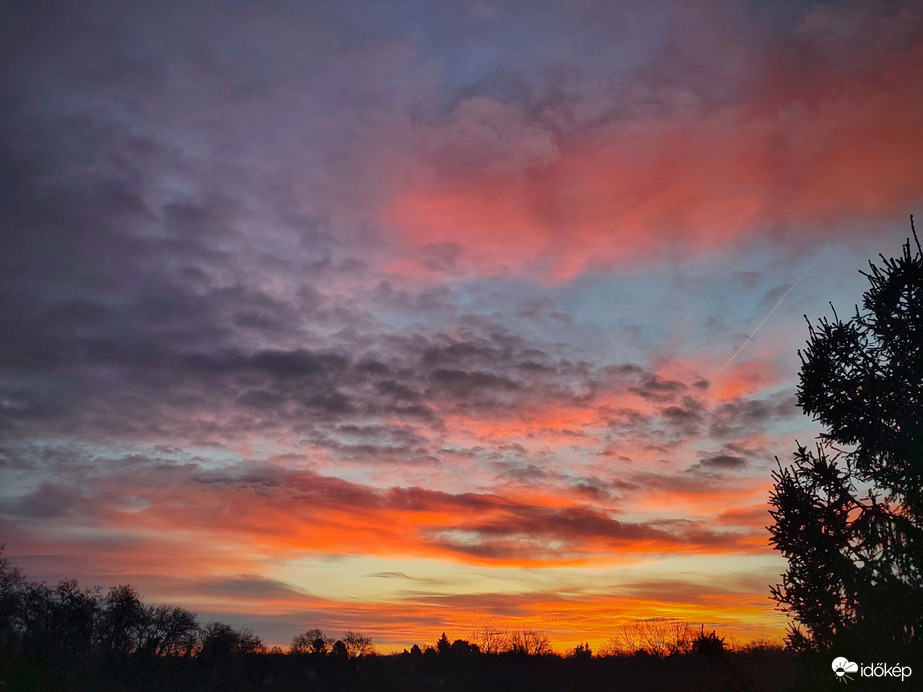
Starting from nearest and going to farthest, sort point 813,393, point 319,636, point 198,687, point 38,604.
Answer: point 813,393 < point 38,604 < point 198,687 < point 319,636

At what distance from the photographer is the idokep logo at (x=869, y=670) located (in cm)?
1393

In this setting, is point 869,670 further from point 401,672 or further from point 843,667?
point 401,672

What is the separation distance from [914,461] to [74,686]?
64616 mm

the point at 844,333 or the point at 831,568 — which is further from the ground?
the point at 844,333

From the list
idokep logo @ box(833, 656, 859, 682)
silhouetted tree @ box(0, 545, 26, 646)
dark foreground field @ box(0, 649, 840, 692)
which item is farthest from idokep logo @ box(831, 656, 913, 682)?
silhouetted tree @ box(0, 545, 26, 646)

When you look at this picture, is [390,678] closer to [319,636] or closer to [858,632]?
[319,636]

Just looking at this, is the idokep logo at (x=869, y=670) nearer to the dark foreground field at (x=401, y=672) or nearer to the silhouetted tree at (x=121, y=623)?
the dark foreground field at (x=401, y=672)

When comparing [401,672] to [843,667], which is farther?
[401,672]

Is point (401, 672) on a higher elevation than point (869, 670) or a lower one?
lower

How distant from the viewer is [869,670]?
14.5 metres

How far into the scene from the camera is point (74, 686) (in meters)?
54.2

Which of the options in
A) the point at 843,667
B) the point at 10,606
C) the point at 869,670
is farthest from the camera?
the point at 10,606

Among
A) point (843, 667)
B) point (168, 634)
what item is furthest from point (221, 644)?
point (843, 667)

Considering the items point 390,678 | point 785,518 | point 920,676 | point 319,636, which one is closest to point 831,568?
point 785,518
